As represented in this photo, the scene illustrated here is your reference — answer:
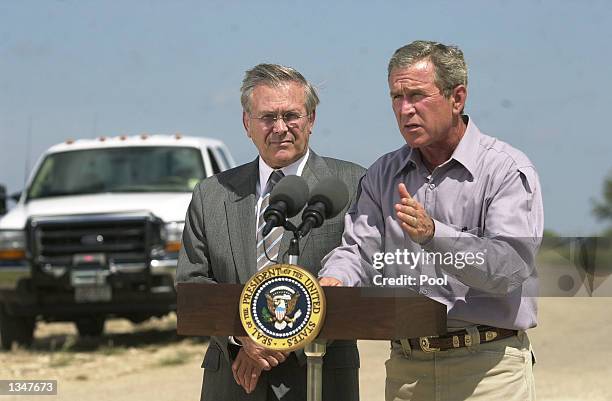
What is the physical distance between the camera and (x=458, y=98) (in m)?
4.03

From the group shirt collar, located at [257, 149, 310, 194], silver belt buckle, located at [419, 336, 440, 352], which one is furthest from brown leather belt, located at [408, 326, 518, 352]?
shirt collar, located at [257, 149, 310, 194]

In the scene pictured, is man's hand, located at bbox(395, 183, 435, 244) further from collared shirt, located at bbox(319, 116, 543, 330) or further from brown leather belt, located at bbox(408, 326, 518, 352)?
brown leather belt, located at bbox(408, 326, 518, 352)

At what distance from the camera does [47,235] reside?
12.4m

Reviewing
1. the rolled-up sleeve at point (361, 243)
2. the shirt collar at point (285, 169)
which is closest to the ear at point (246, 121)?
the shirt collar at point (285, 169)

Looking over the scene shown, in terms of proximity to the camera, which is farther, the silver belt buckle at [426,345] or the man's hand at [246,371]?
the man's hand at [246,371]

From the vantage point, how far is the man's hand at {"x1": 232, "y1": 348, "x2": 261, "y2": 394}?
4453mm

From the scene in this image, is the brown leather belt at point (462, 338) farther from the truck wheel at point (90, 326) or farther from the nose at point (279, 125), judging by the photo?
the truck wheel at point (90, 326)

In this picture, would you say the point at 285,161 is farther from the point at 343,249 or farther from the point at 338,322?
the point at 338,322

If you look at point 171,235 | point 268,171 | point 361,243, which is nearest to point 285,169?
point 268,171

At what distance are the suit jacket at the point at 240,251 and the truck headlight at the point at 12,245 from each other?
786 cm

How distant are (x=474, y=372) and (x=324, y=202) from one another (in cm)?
82

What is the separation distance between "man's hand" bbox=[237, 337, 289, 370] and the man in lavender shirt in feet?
1.27

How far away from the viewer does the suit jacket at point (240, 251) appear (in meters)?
4.56

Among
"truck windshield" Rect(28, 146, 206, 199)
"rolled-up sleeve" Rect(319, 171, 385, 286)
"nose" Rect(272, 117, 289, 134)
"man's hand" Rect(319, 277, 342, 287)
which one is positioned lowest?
"truck windshield" Rect(28, 146, 206, 199)
